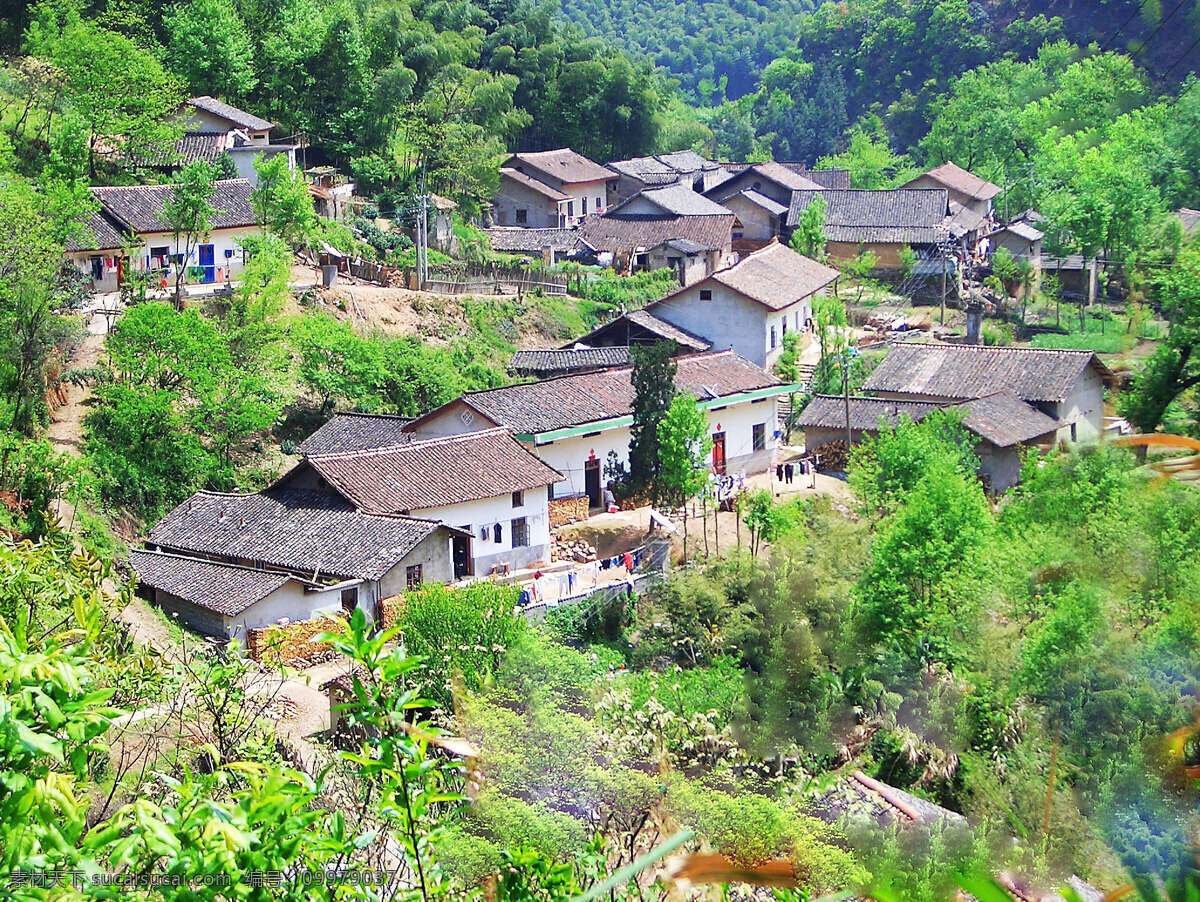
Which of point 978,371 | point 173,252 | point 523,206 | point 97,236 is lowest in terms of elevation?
point 978,371

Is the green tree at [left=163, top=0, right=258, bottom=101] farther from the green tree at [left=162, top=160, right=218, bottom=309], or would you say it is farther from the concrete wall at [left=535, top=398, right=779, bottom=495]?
the concrete wall at [left=535, top=398, right=779, bottom=495]

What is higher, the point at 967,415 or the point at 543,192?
the point at 543,192

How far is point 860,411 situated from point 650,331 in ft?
14.0

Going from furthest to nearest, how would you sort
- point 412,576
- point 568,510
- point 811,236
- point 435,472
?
1. point 811,236
2. point 568,510
3. point 435,472
4. point 412,576

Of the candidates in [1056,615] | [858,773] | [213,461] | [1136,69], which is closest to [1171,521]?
[1056,615]

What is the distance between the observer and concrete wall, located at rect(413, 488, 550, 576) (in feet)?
50.4

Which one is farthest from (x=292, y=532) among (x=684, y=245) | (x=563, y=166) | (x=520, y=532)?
(x=563, y=166)

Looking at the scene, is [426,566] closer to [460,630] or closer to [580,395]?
[460,630]

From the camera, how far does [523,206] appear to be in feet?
110

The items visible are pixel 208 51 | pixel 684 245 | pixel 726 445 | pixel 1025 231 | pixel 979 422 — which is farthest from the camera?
pixel 1025 231

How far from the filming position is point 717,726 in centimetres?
1103

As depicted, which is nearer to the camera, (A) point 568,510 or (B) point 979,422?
(A) point 568,510

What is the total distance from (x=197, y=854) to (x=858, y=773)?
27.2 ft

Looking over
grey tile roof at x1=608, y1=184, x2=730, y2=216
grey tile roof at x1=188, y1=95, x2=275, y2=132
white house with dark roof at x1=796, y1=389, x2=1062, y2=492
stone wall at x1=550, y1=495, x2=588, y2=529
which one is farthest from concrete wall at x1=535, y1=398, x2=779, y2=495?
grey tile roof at x1=188, y1=95, x2=275, y2=132
